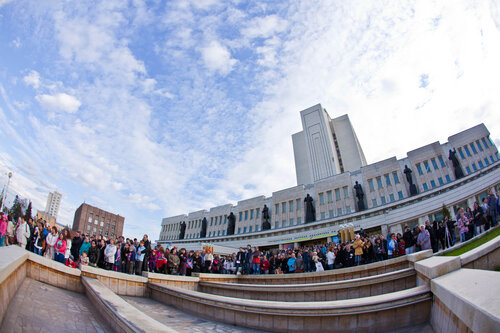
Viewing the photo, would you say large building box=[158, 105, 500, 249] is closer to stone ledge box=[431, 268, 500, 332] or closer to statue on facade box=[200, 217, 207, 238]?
statue on facade box=[200, 217, 207, 238]

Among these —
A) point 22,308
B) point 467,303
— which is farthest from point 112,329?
point 467,303

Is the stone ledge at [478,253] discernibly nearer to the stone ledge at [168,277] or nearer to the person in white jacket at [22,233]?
the stone ledge at [168,277]

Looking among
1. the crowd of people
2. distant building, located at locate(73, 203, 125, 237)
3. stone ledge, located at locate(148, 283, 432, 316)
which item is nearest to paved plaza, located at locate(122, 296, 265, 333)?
stone ledge, located at locate(148, 283, 432, 316)

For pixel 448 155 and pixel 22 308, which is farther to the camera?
pixel 448 155

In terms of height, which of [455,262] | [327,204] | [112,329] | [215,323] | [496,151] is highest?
[496,151]

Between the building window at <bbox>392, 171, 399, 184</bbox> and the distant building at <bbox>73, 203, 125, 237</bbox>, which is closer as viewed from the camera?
the building window at <bbox>392, 171, 399, 184</bbox>

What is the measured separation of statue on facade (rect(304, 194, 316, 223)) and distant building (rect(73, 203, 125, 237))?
64.6 meters

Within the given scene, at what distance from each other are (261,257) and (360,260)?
5371 millimetres

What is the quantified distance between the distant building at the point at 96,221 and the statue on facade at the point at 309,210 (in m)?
64.6

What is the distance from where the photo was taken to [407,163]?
122ft

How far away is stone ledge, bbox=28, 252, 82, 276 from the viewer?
6.23 metres

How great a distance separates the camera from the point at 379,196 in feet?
123

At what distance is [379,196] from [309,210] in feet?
36.5

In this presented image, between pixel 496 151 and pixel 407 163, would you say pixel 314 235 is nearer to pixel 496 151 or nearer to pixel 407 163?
pixel 407 163
